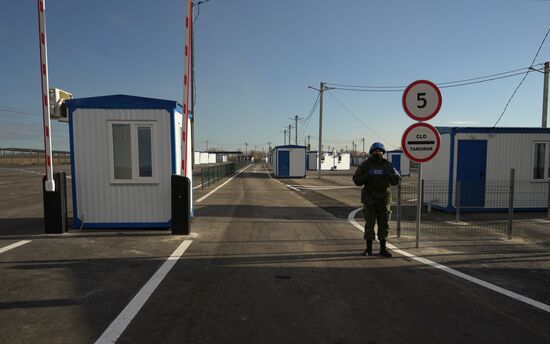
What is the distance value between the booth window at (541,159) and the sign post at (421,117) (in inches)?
302

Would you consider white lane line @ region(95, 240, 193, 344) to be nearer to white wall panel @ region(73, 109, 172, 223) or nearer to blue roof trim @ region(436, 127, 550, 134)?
white wall panel @ region(73, 109, 172, 223)

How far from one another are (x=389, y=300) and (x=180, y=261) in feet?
10.3

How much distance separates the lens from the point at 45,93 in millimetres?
7027

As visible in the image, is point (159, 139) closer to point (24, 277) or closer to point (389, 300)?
point (24, 277)

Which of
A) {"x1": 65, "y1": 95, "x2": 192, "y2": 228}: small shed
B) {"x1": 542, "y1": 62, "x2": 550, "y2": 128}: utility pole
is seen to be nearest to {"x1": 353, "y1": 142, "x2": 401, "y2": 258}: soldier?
{"x1": 65, "y1": 95, "x2": 192, "y2": 228}: small shed

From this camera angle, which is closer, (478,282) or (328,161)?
(478,282)

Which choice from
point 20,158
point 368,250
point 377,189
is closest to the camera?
point 377,189

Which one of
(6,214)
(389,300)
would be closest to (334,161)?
(6,214)

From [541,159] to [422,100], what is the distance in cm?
812

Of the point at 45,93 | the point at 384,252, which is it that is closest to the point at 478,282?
the point at 384,252

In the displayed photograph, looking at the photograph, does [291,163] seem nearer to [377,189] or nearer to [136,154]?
[136,154]

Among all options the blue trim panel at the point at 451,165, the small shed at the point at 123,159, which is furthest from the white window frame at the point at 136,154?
the blue trim panel at the point at 451,165

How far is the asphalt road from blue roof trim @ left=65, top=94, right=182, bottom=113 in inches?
108

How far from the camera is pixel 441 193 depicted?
39.4 feet
